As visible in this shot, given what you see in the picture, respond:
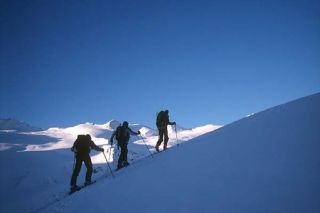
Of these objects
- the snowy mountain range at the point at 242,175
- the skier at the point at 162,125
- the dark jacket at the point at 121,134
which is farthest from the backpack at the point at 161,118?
the snowy mountain range at the point at 242,175

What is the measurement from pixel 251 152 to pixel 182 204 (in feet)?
7.19

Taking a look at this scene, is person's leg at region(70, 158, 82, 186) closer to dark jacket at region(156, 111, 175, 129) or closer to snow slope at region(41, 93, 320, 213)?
snow slope at region(41, 93, 320, 213)

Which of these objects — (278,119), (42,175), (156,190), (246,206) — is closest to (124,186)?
(156,190)

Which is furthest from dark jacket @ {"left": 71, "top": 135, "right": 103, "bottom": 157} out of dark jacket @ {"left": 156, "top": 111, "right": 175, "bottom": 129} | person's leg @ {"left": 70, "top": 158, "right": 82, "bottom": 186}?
dark jacket @ {"left": 156, "top": 111, "right": 175, "bottom": 129}

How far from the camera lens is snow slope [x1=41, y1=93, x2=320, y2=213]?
496cm

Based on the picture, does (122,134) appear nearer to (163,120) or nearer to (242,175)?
(163,120)

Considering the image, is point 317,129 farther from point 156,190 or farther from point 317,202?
point 156,190

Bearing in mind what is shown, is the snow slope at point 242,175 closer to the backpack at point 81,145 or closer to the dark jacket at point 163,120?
the backpack at point 81,145

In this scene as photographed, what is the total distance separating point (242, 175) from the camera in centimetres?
593

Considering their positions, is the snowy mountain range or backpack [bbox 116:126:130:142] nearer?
the snowy mountain range

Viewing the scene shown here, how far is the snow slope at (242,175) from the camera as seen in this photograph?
4957 millimetres

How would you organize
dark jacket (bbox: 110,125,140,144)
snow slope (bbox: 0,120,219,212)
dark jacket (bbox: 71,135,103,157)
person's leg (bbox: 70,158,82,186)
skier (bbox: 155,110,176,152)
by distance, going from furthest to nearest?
1. snow slope (bbox: 0,120,219,212)
2. skier (bbox: 155,110,176,152)
3. dark jacket (bbox: 110,125,140,144)
4. dark jacket (bbox: 71,135,103,157)
5. person's leg (bbox: 70,158,82,186)

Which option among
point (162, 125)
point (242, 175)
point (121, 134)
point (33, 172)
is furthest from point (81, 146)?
point (33, 172)

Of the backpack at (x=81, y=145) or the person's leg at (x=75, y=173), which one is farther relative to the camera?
the backpack at (x=81, y=145)
